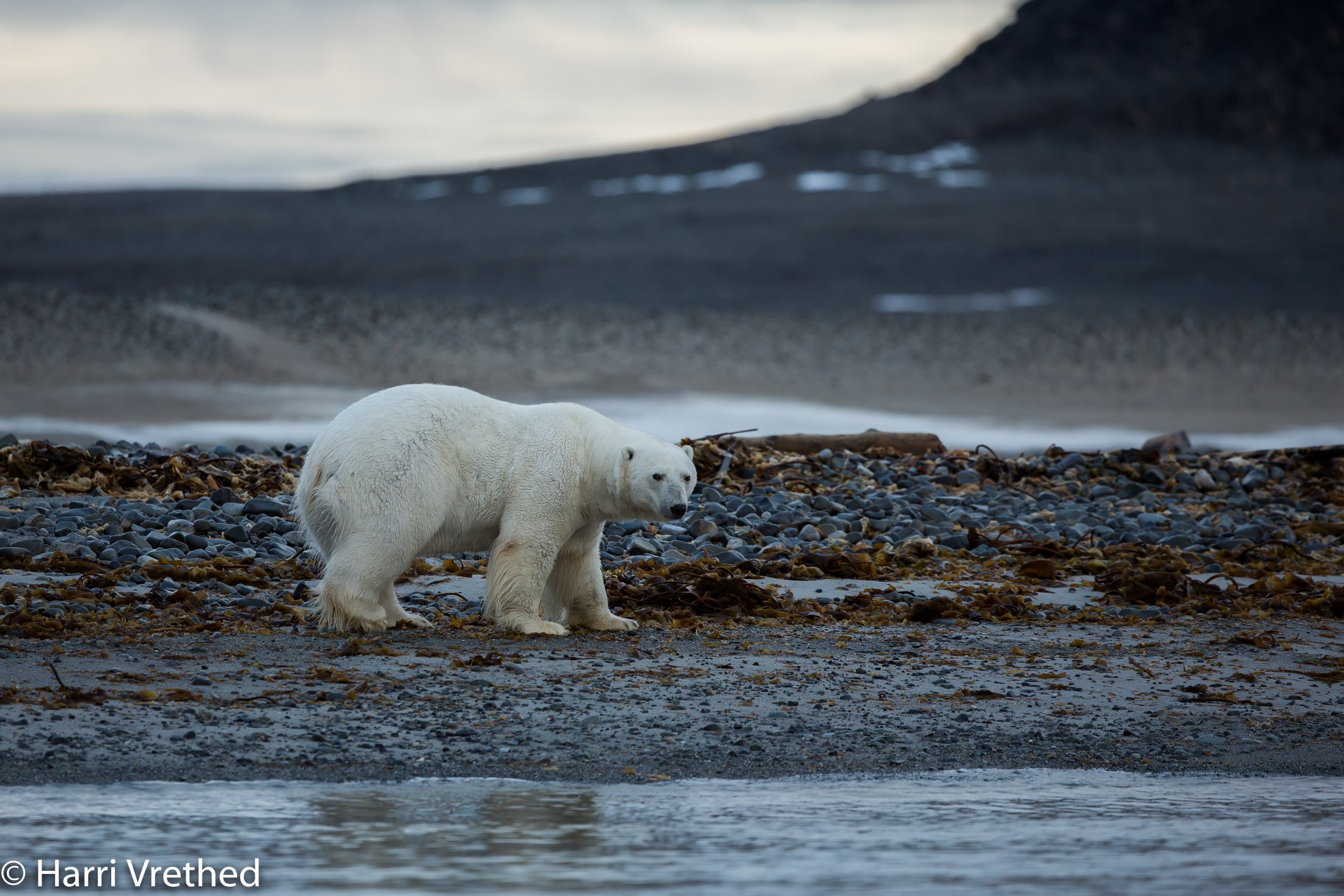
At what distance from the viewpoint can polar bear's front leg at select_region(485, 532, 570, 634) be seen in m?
6.98

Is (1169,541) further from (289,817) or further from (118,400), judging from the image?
(118,400)

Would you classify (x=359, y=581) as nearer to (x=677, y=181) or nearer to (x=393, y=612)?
(x=393, y=612)

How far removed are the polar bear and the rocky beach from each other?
0.24 meters

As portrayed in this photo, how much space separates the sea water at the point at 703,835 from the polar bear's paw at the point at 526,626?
1850 millimetres

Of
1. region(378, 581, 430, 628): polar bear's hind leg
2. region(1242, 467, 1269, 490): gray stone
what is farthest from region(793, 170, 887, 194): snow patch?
region(378, 581, 430, 628): polar bear's hind leg

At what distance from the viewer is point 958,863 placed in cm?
461

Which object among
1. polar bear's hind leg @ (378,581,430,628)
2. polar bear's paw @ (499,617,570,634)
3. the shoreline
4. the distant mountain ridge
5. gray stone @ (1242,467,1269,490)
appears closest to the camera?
polar bear's hind leg @ (378,581,430,628)

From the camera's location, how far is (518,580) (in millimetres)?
6977

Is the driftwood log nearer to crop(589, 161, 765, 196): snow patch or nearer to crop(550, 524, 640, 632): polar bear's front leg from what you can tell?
crop(550, 524, 640, 632): polar bear's front leg

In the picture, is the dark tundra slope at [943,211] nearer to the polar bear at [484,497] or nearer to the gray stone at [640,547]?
the gray stone at [640,547]

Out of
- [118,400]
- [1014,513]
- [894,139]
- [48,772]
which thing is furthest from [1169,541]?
[894,139]

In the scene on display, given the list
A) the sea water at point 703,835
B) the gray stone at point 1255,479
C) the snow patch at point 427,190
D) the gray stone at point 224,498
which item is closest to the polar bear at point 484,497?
the sea water at point 703,835

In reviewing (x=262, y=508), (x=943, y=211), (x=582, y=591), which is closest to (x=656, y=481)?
(x=582, y=591)

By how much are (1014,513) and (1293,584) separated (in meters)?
2.65
